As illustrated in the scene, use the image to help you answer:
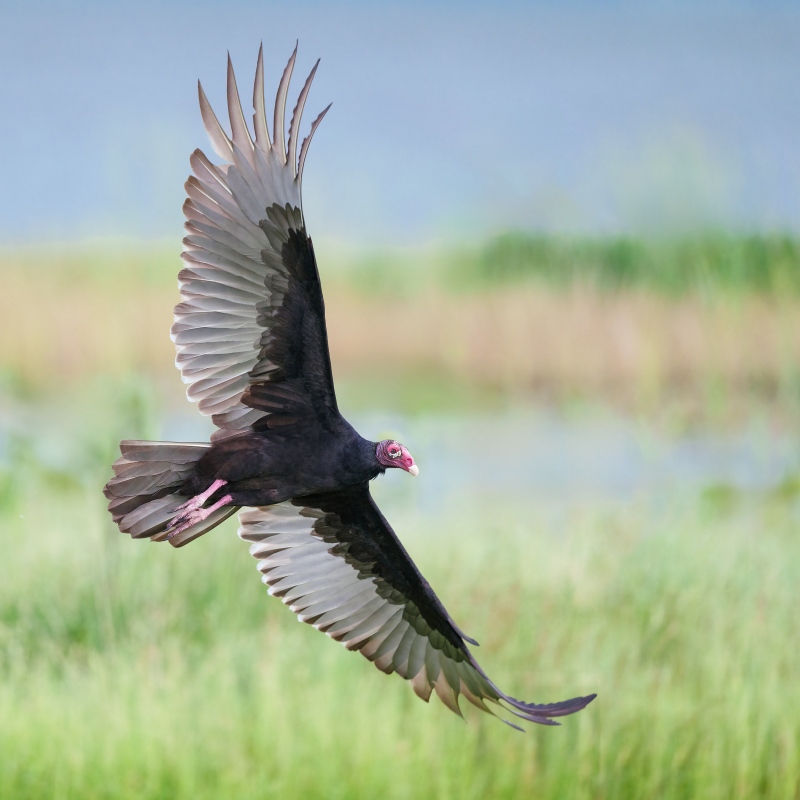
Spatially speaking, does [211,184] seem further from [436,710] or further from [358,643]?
[436,710]

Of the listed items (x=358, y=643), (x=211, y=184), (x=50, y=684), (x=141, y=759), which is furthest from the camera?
(x=50, y=684)

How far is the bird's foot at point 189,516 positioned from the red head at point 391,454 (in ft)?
1.38

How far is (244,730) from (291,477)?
2069 mm

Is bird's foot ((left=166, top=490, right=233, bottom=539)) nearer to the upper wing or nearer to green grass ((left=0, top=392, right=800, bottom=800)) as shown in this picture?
the upper wing

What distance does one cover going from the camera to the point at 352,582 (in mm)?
3604

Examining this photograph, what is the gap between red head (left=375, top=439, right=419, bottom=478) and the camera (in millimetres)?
2859

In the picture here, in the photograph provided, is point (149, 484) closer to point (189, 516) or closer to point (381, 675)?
point (189, 516)

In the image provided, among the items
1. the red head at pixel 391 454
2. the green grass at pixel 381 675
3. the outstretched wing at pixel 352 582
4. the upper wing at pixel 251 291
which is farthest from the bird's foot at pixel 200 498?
the green grass at pixel 381 675

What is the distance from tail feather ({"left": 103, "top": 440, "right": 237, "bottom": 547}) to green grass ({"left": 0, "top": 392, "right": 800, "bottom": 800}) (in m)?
Result: 1.88

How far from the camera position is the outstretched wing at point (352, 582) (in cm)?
353

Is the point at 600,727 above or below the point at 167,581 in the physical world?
below

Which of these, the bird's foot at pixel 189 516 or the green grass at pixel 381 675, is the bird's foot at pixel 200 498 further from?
the green grass at pixel 381 675

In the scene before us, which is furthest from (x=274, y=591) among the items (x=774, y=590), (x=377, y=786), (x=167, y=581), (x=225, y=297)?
(x=774, y=590)

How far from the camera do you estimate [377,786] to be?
4492 millimetres
